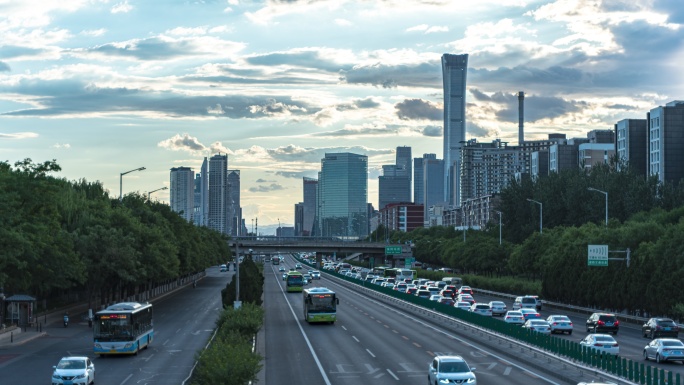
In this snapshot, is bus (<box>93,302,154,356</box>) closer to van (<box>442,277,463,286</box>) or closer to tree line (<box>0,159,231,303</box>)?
tree line (<box>0,159,231,303</box>)

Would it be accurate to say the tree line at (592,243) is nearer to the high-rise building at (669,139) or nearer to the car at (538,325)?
the car at (538,325)

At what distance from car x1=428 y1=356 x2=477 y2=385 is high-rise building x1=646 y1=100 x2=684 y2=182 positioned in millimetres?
160451

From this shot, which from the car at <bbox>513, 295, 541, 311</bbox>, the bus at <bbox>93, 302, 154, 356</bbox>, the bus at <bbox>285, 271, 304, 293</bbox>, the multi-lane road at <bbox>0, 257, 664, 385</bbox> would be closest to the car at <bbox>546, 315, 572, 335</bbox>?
the multi-lane road at <bbox>0, 257, 664, 385</bbox>

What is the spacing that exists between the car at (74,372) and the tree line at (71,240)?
67.9 feet

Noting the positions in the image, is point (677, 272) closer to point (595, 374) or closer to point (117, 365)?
point (595, 374)

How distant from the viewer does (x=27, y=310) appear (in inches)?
2891

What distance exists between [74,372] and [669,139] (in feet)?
542

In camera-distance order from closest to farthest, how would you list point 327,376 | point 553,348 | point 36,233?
point 327,376 < point 553,348 < point 36,233

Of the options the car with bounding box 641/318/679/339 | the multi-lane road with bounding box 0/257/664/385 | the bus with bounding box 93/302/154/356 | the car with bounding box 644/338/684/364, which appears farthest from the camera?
the car with bounding box 641/318/679/339

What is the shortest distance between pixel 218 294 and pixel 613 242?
5293cm

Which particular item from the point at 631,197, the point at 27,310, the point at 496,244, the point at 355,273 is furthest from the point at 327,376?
the point at 355,273

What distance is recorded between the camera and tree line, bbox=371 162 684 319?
77.3 m

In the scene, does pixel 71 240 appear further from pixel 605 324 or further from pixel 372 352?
pixel 605 324

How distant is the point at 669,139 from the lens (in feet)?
611
